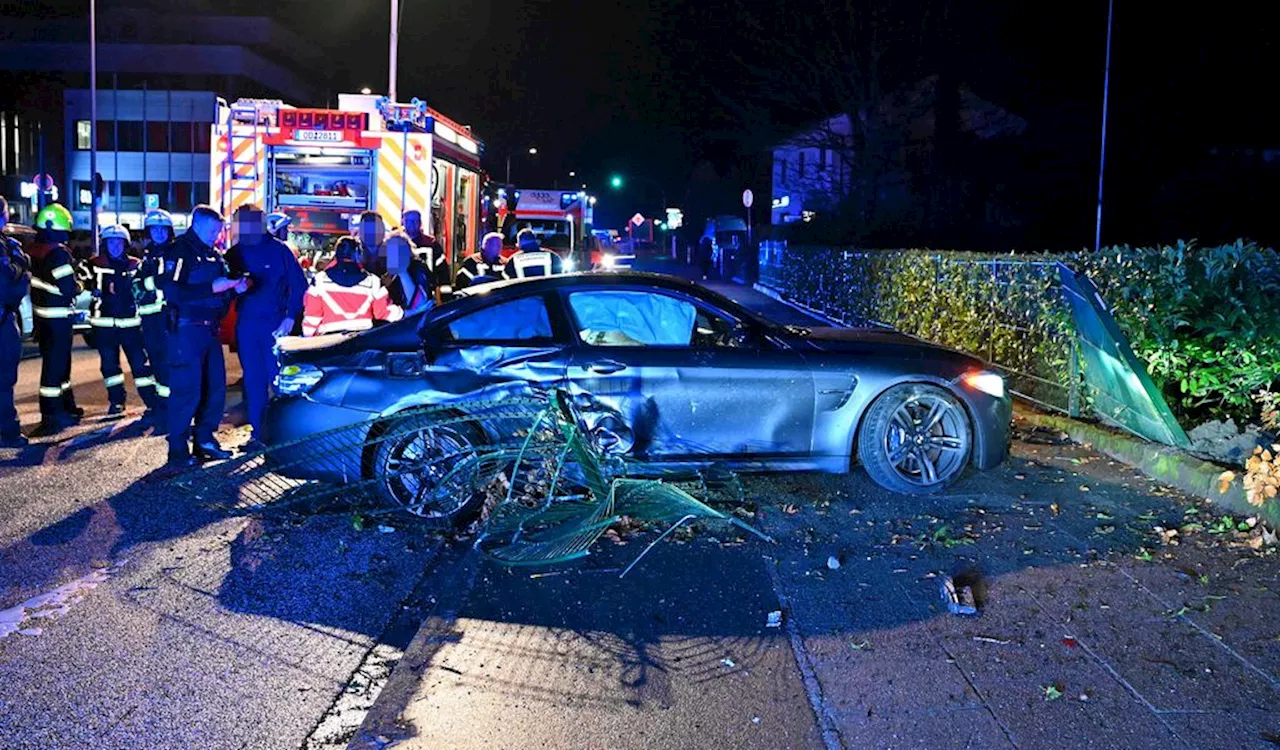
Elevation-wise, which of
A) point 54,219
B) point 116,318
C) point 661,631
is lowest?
point 661,631

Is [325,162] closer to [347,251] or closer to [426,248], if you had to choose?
[426,248]

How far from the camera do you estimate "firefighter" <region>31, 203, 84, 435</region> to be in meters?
9.69

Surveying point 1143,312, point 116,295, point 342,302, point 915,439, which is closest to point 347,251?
point 342,302

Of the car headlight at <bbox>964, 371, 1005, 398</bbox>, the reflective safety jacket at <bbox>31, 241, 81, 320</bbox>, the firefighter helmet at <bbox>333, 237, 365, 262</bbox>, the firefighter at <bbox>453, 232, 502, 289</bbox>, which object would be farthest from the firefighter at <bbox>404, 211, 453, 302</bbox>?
the car headlight at <bbox>964, 371, 1005, 398</bbox>

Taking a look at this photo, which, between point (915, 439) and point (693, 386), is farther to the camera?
point (915, 439)

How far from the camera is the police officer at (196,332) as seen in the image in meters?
8.22

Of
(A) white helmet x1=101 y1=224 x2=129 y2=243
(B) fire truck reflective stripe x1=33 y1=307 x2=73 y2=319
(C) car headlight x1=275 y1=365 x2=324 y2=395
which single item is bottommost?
(C) car headlight x1=275 y1=365 x2=324 y2=395

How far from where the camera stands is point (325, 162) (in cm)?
1352

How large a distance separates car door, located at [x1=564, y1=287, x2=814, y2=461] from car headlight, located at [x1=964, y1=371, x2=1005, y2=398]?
103 cm

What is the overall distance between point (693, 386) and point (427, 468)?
1623 millimetres

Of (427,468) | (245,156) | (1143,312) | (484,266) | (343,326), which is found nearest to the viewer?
(427,468)

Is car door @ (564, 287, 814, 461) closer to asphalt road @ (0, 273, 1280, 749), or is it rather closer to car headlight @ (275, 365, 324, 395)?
→ asphalt road @ (0, 273, 1280, 749)

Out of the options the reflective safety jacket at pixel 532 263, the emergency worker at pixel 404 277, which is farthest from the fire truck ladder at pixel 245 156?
the emergency worker at pixel 404 277

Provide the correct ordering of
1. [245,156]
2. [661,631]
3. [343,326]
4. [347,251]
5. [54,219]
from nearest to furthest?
[661,631] < [343,326] < [347,251] < [54,219] < [245,156]
